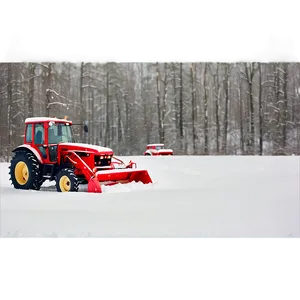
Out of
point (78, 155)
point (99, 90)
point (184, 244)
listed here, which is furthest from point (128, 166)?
point (184, 244)

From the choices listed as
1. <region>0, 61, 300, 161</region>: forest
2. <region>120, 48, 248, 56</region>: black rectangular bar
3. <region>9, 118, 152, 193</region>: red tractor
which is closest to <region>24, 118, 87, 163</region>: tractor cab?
<region>9, 118, 152, 193</region>: red tractor

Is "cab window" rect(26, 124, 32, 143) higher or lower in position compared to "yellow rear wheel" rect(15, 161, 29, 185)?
higher

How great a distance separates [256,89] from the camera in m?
5.74

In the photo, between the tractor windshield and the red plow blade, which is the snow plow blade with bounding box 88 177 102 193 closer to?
the red plow blade

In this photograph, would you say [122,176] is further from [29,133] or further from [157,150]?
[29,133]

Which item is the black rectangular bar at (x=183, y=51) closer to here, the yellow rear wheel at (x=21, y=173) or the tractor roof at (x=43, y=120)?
the tractor roof at (x=43, y=120)

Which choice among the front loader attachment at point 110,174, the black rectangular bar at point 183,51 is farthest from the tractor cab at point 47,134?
the black rectangular bar at point 183,51

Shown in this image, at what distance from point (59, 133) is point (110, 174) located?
1015 mm

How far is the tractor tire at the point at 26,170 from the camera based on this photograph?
20.6 feet

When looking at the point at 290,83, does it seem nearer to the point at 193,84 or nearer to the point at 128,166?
the point at 193,84

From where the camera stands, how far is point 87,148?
20.5ft

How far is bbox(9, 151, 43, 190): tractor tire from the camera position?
6.29m

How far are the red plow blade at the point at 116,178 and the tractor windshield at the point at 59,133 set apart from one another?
0.78 meters

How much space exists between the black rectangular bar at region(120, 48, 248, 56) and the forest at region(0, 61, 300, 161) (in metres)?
1.42
